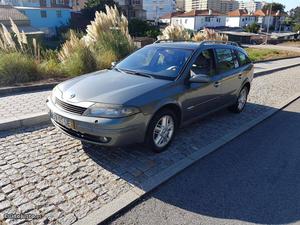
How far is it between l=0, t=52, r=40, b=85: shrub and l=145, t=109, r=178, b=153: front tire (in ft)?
16.9

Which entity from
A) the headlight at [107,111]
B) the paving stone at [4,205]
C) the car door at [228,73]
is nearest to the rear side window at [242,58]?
the car door at [228,73]

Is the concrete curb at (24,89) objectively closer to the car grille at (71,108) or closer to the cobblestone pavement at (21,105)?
the cobblestone pavement at (21,105)

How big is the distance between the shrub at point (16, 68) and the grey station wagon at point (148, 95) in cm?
375

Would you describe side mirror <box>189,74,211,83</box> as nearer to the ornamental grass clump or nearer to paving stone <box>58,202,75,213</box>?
paving stone <box>58,202,75,213</box>

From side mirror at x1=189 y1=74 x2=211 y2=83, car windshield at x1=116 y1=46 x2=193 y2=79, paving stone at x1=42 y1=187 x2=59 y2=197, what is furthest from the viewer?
car windshield at x1=116 y1=46 x2=193 y2=79

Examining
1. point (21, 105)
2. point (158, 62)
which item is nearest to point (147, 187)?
point (158, 62)

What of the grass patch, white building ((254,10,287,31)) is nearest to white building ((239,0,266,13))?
white building ((254,10,287,31))

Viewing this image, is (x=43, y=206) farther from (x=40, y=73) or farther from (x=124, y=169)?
(x=40, y=73)

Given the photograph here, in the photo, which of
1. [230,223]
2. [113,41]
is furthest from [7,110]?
[113,41]

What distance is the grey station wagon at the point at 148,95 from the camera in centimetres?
353

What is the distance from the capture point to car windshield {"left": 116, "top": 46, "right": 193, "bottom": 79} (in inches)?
176

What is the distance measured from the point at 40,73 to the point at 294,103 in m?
7.49

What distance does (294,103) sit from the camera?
793 centimetres

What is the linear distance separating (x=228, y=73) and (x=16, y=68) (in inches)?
220
